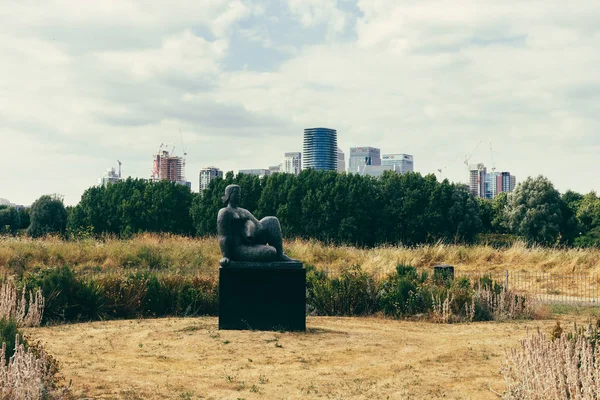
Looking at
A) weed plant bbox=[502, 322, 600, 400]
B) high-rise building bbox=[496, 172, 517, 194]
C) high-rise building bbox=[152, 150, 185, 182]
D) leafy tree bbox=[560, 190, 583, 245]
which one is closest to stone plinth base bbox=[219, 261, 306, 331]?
weed plant bbox=[502, 322, 600, 400]

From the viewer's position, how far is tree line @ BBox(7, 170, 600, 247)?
137 feet

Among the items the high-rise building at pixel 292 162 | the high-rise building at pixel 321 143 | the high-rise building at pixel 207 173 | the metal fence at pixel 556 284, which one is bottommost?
the metal fence at pixel 556 284

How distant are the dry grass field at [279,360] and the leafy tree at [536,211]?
40.1 meters

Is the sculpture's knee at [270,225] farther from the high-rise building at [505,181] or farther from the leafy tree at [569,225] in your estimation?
the high-rise building at [505,181]

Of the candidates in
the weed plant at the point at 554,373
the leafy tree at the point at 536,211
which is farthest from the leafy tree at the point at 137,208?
the weed plant at the point at 554,373

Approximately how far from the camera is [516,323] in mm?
13156

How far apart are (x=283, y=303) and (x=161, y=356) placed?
8.46ft

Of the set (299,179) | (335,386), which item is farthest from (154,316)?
(299,179)

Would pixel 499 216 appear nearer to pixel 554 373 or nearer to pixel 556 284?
pixel 556 284

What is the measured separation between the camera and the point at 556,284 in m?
22.2

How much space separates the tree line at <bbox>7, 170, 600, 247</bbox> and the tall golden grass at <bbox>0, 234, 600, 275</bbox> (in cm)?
1233

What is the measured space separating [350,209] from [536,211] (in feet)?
60.5

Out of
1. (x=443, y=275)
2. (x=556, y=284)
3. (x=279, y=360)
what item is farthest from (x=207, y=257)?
(x=279, y=360)

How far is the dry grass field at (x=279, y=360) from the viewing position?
25.1ft
